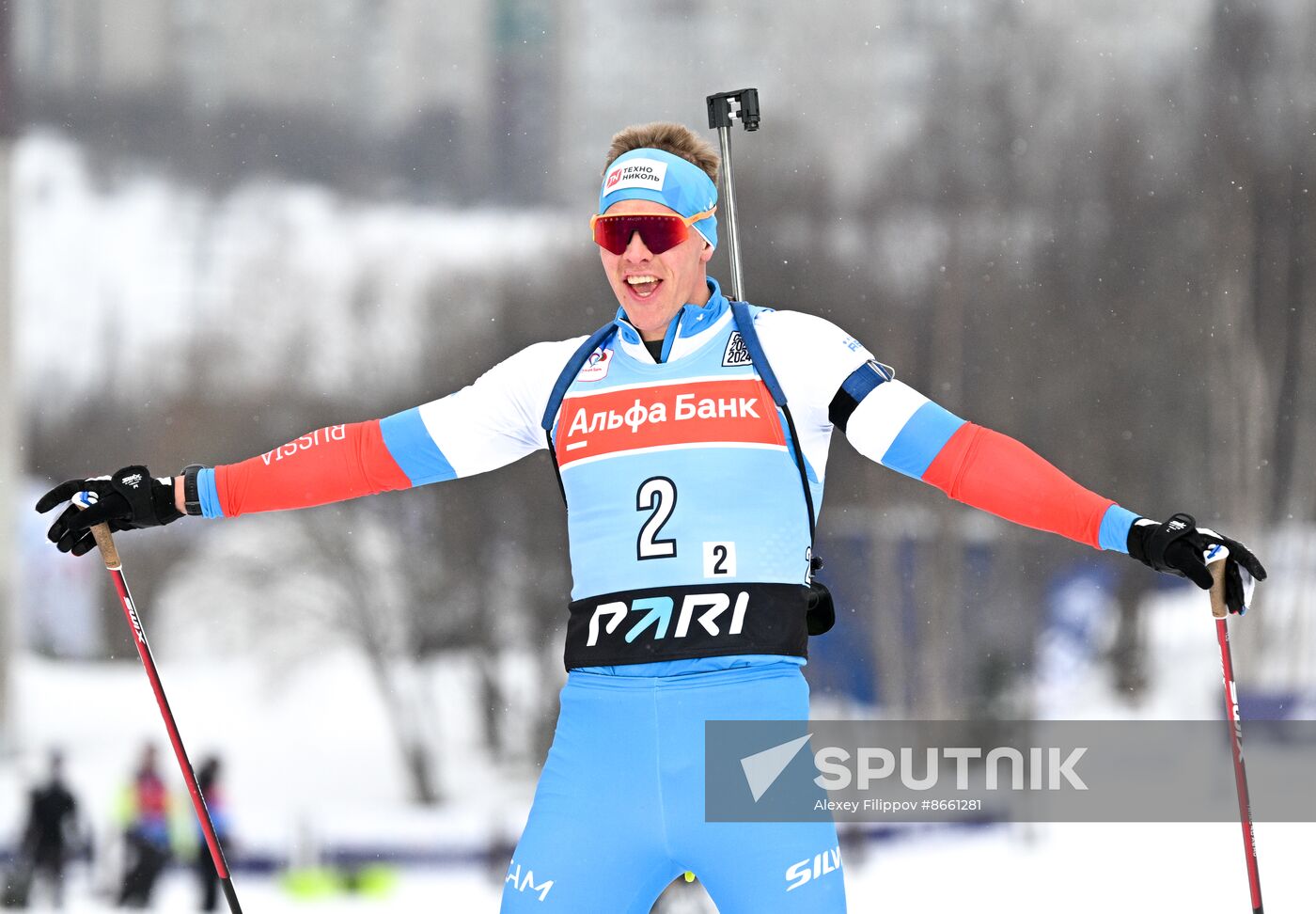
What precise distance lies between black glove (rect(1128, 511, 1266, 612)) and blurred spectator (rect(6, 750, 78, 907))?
692cm

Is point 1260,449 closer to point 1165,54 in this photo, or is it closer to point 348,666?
point 1165,54

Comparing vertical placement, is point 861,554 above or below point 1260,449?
below

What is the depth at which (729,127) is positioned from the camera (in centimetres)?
251

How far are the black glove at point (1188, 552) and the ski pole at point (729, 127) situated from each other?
0.77 meters

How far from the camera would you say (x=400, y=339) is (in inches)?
539

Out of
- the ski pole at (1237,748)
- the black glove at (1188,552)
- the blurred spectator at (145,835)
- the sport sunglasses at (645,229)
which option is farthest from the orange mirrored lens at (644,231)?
the blurred spectator at (145,835)

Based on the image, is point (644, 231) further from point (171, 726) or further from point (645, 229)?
point (171, 726)

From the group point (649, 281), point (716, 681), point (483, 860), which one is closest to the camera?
point (716, 681)

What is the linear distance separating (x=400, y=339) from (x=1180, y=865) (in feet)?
28.8

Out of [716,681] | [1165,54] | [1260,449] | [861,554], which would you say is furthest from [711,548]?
[1165,54]

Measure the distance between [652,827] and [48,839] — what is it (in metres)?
6.91

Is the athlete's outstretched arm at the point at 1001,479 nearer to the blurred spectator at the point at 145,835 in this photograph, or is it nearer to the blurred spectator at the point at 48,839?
the blurred spectator at the point at 145,835

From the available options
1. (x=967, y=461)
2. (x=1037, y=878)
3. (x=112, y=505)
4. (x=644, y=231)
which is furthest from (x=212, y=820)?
(x=967, y=461)

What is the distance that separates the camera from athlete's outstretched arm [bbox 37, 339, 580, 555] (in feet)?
6.76
